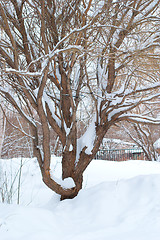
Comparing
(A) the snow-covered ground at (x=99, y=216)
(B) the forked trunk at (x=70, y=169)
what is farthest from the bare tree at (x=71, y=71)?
(A) the snow-covered ground at (x=99, y=216)

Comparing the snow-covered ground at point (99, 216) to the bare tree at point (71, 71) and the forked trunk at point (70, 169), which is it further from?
the bare tree at point (71, 71)

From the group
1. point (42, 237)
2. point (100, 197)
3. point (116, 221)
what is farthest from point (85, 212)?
point (42, 237)

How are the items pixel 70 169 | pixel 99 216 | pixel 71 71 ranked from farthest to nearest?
1. pixel 70 169
2. pixel 71 71
3. pixel 99 216

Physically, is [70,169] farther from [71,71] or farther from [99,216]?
[71,71]

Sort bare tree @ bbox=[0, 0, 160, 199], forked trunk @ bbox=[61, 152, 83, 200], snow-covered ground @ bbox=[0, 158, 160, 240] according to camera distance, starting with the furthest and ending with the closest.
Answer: forked trunk @ bbox=[61, 152, 83, 200] → bare tree @ bbox=[0, 0, 160, 199] → snow-covered ground @ bbox=[0, 158, 160, 240]

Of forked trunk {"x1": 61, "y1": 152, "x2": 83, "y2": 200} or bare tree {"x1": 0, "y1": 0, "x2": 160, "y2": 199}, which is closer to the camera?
bare tree {"x1": 0, "y1": 0, "x2": 160, "y2": 199}

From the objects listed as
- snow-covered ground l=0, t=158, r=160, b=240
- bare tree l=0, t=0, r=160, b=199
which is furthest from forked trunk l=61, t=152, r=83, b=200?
snow-covered ground l=0, t=158, r=160, b=240

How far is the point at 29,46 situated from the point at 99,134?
6.40 ft

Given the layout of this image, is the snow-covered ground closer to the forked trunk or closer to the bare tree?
the forked trunk

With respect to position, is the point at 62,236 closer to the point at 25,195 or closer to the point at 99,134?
the point at 99,134

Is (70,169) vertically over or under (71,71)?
under

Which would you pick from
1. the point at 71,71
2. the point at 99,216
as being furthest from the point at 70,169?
Result: the point at 71,71

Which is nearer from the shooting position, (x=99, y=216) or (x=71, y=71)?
(x=99, y=216)

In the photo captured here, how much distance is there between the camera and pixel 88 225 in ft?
7.45
